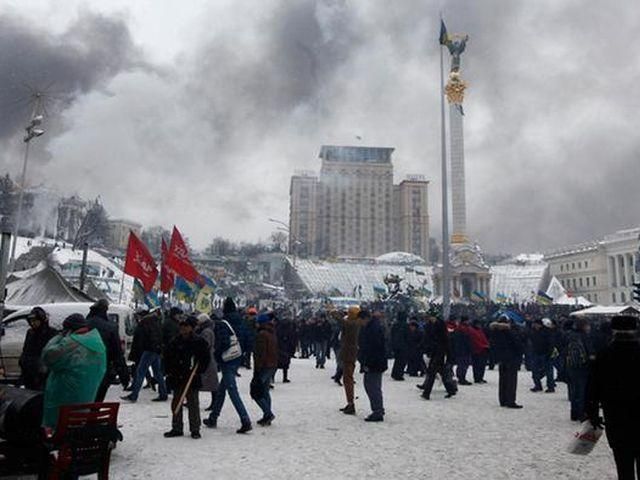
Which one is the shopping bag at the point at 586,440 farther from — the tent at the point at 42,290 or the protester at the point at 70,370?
the tent at the point at 42,290

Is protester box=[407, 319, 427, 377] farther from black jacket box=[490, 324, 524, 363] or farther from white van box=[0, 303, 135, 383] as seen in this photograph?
white van box=[0, 303, 135, 383]

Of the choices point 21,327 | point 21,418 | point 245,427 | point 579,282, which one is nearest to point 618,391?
point 21,418

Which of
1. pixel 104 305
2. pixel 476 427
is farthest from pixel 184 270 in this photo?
pixel 476 427

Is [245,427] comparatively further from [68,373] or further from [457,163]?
[457,163]

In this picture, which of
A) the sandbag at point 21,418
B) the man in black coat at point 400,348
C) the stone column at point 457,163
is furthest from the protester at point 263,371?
the stone column at point 457,163

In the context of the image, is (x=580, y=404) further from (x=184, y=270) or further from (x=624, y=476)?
(x=184, y=270)

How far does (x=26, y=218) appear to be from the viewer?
6812cm

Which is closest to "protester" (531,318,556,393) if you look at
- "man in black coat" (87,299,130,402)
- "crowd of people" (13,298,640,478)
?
"crowd of people" (13,298,640,478)

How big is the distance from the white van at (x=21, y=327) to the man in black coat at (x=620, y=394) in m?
10.2

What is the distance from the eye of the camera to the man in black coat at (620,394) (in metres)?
4.02

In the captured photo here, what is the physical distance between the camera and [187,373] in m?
7.11

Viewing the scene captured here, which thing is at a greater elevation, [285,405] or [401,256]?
[401,256]

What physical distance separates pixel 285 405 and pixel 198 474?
4.63 metres

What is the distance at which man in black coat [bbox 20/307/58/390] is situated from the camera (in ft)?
22.5
